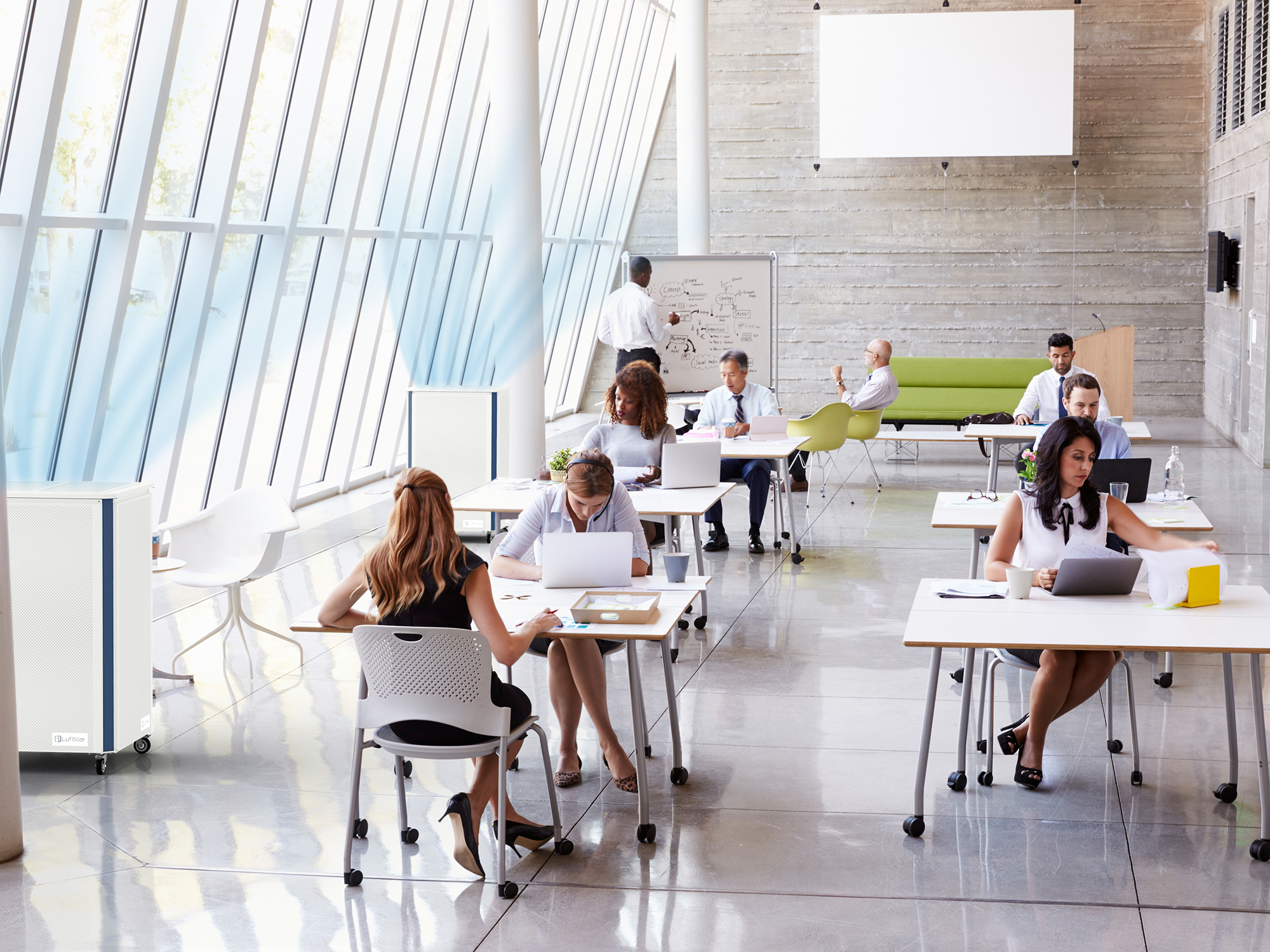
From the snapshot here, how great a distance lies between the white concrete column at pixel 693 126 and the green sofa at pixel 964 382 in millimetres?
2776

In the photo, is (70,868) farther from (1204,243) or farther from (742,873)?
(1204,243)

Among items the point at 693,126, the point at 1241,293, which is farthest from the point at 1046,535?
the point at 693,126

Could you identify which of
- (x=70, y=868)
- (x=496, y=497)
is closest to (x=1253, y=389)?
(x=496, y=497)

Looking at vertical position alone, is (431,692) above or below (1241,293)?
below

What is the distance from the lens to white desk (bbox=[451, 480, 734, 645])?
6062 millimetres

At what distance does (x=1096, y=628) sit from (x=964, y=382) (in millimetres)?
10598

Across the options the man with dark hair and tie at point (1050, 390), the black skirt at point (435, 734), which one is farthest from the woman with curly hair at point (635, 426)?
the black skirt at point (435, 734)

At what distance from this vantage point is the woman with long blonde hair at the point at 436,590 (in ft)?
12.2

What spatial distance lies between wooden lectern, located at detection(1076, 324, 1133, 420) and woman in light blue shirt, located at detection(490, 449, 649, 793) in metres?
9.75

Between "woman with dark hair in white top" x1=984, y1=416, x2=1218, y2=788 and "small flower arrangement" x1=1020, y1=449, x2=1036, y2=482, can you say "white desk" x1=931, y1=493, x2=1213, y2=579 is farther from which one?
"woman with dark hair in white top" x1=984, y1=416, x2=1218, y2=788

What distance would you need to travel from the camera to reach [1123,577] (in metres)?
4.23

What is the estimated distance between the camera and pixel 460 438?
9.09 metres

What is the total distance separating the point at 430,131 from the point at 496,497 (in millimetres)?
5832

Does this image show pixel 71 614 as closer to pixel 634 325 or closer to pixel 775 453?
pixel 775 453
